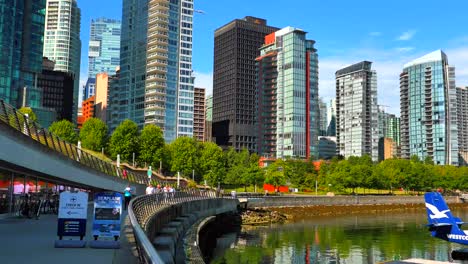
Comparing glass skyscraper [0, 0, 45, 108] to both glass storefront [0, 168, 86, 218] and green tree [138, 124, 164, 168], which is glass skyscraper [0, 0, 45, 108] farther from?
glass storefront [0, 168, 86, 218]

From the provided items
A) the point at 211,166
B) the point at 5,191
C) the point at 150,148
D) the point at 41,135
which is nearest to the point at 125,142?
the point at 150,148

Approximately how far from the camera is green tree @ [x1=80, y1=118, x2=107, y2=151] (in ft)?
443

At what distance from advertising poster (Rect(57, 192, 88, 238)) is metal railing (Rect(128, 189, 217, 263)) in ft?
6.05

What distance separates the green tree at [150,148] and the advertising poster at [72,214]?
370 ft

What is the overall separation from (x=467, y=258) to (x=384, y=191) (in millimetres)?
137127

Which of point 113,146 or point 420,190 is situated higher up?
point 113,146

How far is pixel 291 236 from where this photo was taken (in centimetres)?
6656

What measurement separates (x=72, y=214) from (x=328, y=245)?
44.4 meters

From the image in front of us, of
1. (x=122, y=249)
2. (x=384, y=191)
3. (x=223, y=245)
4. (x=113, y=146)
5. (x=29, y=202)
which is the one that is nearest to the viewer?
(x=122, y=249)

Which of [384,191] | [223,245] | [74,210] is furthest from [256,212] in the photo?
[384,191]

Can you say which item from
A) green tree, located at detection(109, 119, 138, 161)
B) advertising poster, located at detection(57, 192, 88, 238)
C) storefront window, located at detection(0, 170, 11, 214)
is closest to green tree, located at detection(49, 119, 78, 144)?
green tree, located at detection(109, 119, 138, 161)

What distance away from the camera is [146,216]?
28.5 metres

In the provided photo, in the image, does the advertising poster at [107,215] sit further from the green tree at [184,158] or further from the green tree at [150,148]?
the green tree at [184,158]

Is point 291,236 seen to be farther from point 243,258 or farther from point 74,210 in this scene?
point 74,210
